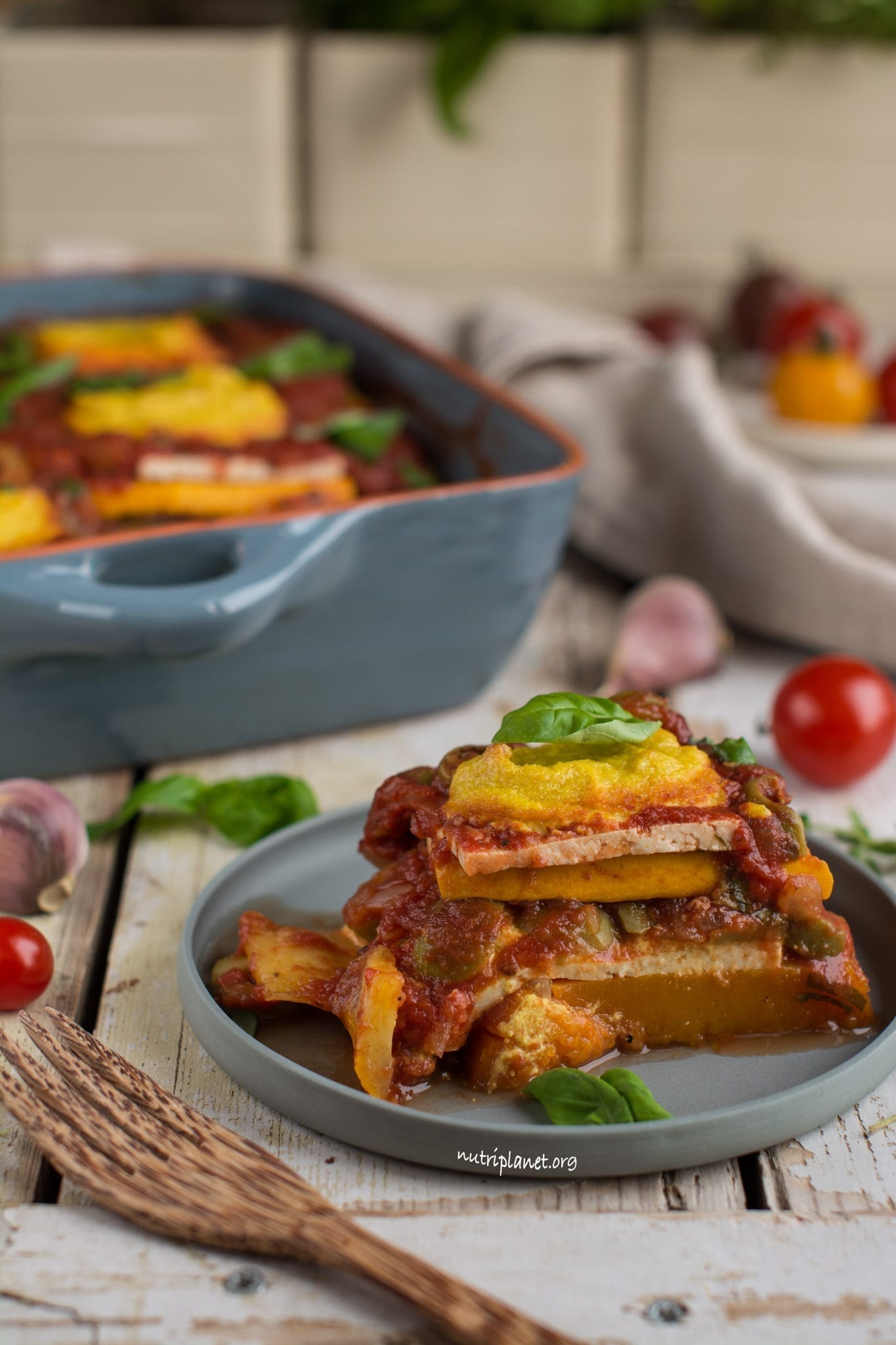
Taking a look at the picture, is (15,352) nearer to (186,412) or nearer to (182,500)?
(186,412)

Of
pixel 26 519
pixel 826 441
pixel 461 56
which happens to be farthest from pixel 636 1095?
pixel 461 56

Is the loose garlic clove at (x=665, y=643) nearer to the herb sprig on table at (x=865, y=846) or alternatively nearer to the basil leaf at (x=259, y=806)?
the herb sprig on table at (x=865, y=846)

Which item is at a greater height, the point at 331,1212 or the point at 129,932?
the point at 331,1212

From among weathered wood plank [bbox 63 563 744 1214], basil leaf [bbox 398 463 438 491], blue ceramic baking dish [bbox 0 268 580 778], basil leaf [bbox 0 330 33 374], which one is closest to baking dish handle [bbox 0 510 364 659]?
blue ceramic baking dish [bbox 0 268 580 778]

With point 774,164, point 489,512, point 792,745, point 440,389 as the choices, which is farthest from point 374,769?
point 774,164

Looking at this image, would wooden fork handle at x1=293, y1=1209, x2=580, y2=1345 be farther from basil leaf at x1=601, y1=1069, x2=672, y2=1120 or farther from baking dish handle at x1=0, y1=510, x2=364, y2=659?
baking dish handle at x1=0, y1=510, x2=364, y2=659

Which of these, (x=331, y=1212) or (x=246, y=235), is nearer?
(x=331, y=1212)

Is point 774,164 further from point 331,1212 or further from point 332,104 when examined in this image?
point 331,1212
